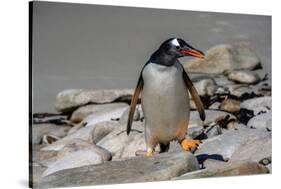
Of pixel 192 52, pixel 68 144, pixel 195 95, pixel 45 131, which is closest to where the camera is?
pixel 45 131

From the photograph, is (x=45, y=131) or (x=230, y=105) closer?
(x=45, y=131)

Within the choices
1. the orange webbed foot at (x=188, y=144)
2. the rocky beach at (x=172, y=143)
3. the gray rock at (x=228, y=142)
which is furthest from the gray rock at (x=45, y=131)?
the gray rock at (x=228, y=142)

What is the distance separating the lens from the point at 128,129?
614cm

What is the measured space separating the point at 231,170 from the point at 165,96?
3.36ft

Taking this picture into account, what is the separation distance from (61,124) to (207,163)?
157cm

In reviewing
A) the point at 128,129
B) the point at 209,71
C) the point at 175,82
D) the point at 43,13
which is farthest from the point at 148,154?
the point at 43,13

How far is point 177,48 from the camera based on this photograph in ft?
20.1

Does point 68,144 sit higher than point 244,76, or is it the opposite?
point 244,76

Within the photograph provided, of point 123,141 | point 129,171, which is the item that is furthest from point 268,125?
point 129,171

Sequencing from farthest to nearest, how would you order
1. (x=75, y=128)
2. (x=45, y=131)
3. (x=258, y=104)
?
(x=258, y=104) < (x=75, y=128) < (x=45, y=131)

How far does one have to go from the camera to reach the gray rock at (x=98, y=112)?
19.9ft

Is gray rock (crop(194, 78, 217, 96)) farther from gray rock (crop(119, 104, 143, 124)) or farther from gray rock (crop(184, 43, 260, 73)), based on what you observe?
gray rock (crop(119, 104, 143, 124))

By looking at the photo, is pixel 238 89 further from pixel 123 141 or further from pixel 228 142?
pixel 123 141

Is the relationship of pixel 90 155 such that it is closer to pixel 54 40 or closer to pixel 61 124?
pixel 61 124
